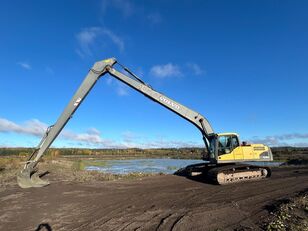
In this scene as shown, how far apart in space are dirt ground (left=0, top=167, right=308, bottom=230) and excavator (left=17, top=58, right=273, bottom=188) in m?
1.00

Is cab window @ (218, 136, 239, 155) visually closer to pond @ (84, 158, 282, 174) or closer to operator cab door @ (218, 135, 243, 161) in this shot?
operator cab door @ (218, 135, 243, 161)

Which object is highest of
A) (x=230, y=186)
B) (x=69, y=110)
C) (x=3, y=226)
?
(x=69, y=110)

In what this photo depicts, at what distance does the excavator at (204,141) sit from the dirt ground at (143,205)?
100 centimetres

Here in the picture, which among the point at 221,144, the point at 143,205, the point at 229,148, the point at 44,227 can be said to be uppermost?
the point at 221,144

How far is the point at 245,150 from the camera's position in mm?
18562

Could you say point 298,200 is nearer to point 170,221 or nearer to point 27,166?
point 170,221

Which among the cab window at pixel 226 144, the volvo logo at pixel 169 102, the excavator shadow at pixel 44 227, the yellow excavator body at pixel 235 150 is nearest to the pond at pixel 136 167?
the yellow excavator body at pixel 235 150

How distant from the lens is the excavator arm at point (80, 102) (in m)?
17.4

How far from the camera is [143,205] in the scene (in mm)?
12602

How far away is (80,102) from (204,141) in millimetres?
7449

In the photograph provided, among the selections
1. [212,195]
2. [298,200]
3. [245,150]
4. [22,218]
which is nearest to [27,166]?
[22,218]

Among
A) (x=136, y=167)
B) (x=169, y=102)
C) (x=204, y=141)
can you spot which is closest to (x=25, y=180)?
(x=169, y=102)

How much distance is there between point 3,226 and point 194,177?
41.5 feet

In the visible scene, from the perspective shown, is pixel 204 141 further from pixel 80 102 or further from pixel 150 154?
pixel 150 154
